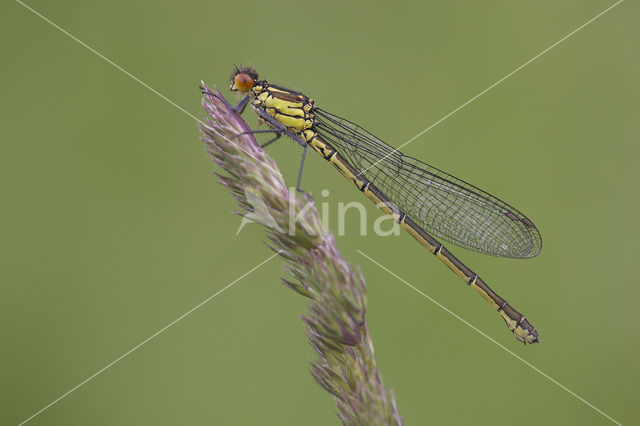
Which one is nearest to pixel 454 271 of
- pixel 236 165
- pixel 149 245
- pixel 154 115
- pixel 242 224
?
pixel 242 224

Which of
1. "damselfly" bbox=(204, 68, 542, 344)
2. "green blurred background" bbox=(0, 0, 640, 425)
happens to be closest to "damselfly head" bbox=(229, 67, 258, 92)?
"damselfly" bbox=(204, 68, 542, 344)

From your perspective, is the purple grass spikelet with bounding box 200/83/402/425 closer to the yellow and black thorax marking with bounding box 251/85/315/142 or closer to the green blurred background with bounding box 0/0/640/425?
the yellow and black thorax marking with bounding box 251/85/315/142

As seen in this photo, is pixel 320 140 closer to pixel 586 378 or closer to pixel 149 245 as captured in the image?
pixel 149 245

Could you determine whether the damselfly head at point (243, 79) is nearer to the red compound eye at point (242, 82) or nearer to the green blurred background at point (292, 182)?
the red compound eye at point (242, 82)

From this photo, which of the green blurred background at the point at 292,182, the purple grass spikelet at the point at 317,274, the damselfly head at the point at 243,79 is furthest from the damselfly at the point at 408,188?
the purple grass spikelet at the point at 317,274

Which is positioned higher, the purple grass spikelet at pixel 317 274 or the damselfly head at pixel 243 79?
the damselfly head at pixel 243 79

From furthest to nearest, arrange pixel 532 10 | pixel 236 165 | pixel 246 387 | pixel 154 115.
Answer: pixel 532 10
pixel 154 115
pixel 246 387
pixel 236 165
